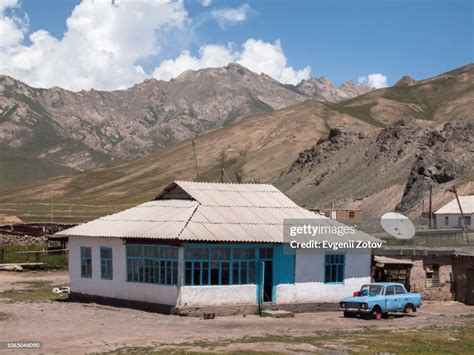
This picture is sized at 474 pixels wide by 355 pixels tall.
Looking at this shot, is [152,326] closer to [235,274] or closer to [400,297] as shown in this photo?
[235,274]

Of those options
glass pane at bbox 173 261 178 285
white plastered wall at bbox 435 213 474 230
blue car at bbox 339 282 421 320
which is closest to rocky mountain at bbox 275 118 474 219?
white plastered wall at bbox 435 213 474 230

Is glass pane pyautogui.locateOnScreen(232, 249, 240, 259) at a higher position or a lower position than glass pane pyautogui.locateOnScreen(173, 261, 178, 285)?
higher

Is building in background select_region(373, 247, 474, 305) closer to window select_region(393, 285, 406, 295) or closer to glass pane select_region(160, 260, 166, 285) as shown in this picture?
window select_region(393, 285, 406, 295)

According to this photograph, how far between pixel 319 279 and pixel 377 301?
4192mm

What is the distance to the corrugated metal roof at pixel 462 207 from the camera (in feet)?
256

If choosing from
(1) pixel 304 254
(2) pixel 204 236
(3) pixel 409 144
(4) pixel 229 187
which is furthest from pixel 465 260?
(3) pixel 409 144

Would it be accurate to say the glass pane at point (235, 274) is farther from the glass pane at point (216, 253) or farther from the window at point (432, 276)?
the window at point (432, 276)

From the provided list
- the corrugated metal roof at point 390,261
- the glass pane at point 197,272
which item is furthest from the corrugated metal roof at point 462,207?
the glass pane at point 197,272

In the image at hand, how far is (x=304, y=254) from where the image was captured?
3941cm

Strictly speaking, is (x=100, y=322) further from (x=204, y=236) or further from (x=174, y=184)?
(x=174, y=184)

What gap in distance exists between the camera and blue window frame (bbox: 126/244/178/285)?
36656mm

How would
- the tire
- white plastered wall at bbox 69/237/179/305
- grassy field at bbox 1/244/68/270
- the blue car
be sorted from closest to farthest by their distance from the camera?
the blue car
the tire
white plastered wall at bbox 69/237/179/305
grassy field at bbox 1/244/68/270

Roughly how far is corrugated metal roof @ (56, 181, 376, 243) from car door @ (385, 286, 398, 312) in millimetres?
4602

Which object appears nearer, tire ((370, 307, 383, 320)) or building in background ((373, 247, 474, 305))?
tire ((370, 307, 383, 320))
